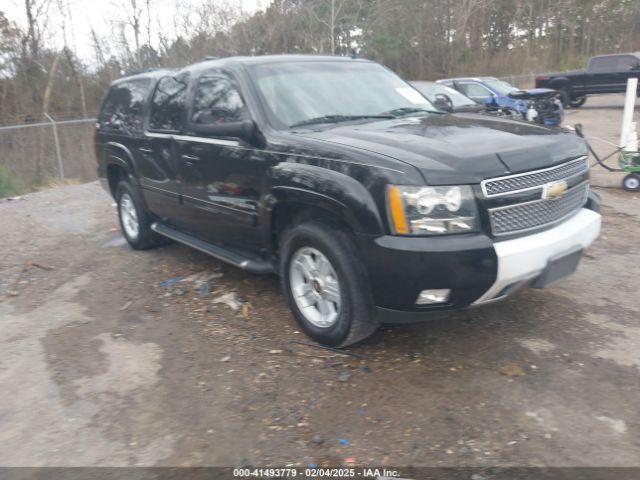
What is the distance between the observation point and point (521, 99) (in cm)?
1456

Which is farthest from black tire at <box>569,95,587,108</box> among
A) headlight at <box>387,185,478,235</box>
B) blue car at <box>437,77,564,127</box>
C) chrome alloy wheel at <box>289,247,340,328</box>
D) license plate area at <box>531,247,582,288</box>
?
headlight at <box>387,185,478,235</box>

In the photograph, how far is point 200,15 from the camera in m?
29.8

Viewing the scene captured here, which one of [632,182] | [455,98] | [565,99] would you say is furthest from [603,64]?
[632,182]

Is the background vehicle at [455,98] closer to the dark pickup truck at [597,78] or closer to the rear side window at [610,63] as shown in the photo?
the dark pickup truck at [597,78]

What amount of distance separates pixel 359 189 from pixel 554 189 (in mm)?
1282

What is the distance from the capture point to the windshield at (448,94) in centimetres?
1205

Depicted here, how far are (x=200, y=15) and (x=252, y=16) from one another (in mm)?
2625

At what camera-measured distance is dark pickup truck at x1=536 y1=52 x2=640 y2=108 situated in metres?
20.1

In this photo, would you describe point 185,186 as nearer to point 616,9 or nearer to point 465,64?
point 465,64

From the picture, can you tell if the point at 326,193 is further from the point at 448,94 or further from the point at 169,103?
the point at 448,94

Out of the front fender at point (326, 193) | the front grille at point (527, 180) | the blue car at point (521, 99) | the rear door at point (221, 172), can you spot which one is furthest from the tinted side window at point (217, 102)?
the blue car at point (521, 99)

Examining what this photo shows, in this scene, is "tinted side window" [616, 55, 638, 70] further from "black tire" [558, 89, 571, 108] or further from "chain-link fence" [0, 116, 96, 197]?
"chain-link fence" [0, 116, 96, 197]

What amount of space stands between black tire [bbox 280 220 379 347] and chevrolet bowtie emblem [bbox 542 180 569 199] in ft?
4.09

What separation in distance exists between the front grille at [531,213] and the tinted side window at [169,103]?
313 centimetres
